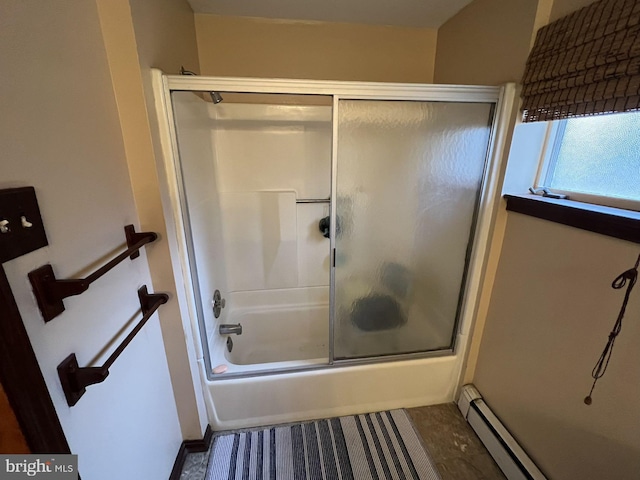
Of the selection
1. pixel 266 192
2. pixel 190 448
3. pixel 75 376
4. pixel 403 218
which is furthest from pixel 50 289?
pixel 266 192

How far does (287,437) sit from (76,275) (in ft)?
4.28

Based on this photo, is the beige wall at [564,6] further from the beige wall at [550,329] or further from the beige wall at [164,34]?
the beige wall at [164,34]

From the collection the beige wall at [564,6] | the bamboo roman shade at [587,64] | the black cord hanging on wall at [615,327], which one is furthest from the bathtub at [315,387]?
the beige wall at [564,6]

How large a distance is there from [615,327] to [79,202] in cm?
166

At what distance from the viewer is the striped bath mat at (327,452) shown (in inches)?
51.3

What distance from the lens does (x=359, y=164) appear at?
1306 millimetres

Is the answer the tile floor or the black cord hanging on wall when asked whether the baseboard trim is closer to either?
the tile floor

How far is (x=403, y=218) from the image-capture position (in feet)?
4.67

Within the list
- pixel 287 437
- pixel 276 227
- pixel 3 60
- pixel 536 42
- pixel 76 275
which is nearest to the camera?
pixel 3 60

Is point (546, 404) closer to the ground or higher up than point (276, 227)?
closer to the ground

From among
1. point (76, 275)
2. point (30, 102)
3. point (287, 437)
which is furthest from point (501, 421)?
point (30, 102)

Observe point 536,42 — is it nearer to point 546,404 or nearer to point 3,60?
point 546,404

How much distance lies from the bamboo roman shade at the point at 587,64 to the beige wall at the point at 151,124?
57.9 inches

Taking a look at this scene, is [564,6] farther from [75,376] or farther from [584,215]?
[75,376]
